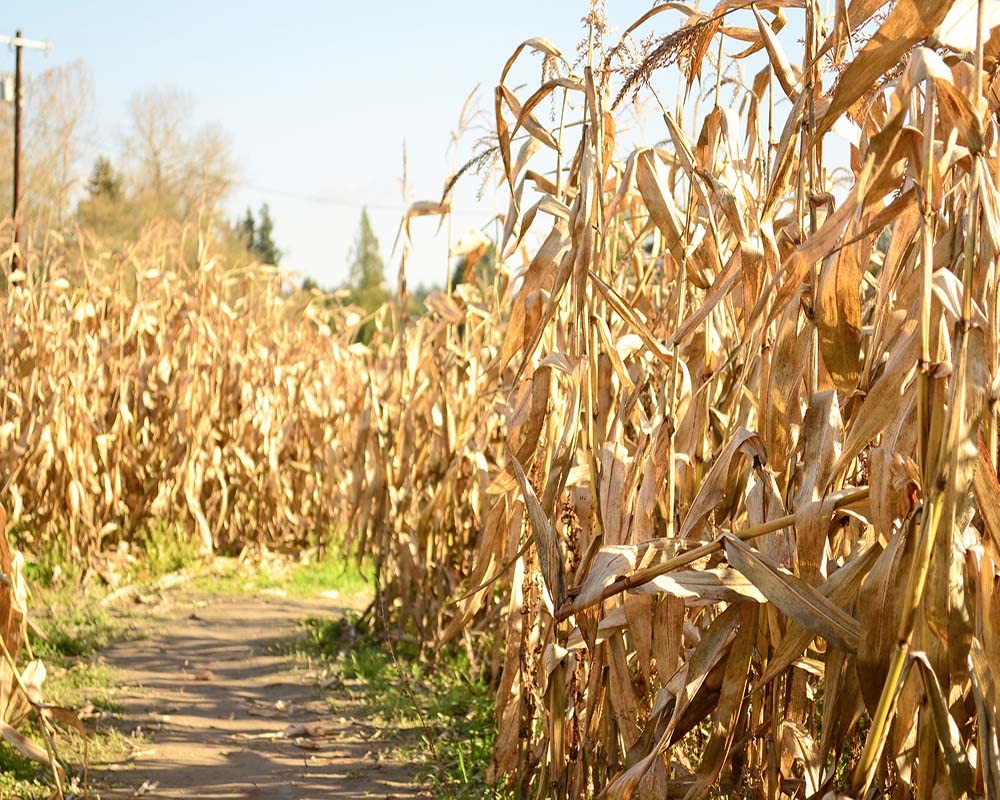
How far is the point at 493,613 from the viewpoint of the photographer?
337cm

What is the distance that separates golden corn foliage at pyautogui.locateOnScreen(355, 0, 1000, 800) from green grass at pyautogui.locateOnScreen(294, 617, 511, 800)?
41cm

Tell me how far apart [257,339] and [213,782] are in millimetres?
4274

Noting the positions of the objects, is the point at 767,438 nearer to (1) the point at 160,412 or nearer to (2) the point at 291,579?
(2) the point at 291,579

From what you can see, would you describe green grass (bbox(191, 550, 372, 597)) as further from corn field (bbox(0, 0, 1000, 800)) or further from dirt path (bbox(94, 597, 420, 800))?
corn field (bbox(0, 0, 1000, 800))

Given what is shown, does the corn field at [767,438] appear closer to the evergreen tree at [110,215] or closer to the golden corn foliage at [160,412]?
the golden corn foliage at [160,412]

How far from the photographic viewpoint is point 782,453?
1.67 meters

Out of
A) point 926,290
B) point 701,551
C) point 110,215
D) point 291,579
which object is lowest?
point 291,579

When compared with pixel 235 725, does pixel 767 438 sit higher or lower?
higher

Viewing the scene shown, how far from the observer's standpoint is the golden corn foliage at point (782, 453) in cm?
124

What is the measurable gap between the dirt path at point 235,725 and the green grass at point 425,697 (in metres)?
0.08

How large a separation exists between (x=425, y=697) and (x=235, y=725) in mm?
627

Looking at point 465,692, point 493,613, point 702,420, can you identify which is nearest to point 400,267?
point 493,613

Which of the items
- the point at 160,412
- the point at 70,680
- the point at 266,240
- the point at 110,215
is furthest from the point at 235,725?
the point at 266,240

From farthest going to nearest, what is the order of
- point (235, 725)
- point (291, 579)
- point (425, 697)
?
point (291, 579)
point (425, 697)
point (235, 725)
